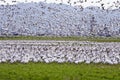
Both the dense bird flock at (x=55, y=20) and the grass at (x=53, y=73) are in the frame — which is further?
the dense bird flock at (x=55, y=20)

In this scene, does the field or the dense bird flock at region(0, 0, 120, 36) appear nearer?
the field

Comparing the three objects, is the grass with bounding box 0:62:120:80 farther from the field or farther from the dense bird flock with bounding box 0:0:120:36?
the dense bird flock with bounding box 0:0:120:36

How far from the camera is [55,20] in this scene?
128m

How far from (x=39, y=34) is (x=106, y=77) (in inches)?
3332

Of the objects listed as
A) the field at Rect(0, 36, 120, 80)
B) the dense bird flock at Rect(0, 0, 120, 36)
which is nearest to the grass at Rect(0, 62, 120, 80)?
the field at Rect(0, 36, 120, 80)

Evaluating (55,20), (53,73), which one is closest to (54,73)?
(53,73)

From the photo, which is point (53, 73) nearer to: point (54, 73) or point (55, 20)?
point (54, 73)

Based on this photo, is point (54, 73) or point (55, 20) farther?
point (55, 20)

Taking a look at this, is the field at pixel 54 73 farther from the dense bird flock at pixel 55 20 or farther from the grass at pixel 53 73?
the dense bird flock at pixel 55 20

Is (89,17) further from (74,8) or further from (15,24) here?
(15,24)

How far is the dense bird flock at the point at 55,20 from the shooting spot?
116088 millimetres

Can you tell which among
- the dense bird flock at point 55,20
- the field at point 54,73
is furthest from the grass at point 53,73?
the dense bird flock at point 55,20

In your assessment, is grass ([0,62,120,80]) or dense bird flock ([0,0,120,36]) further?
dense bird flock ([0,0,120,36])

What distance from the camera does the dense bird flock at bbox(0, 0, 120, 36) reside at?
116 meters
